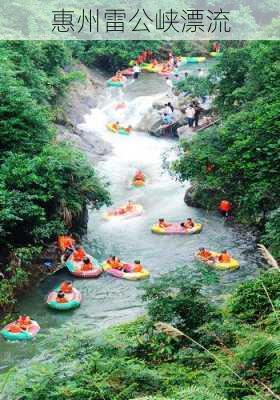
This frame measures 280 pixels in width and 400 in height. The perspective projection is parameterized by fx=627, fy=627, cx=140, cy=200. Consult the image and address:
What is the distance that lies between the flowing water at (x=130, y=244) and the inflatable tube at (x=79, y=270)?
127 mm

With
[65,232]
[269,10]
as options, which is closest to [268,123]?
[65,232]

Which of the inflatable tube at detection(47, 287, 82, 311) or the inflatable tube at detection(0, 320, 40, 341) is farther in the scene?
the inflatable tube at detection(47, 287, 82, 311)

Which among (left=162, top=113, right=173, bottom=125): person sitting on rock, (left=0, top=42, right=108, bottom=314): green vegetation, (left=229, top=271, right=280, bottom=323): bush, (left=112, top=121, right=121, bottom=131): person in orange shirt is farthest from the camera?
(left=112, top=121, right=121, bottom=131): person in orange shirt

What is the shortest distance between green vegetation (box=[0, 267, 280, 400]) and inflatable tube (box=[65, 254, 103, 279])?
539 cm

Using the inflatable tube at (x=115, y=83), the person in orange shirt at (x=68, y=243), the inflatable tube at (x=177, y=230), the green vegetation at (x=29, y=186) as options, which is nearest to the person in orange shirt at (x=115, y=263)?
the person in orange shirt at (x=68, y=243)

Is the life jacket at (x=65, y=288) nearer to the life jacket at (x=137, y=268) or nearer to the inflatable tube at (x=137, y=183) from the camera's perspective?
the life jacket at (x=137, y=268)

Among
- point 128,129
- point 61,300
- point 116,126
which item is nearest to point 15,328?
point 61,300

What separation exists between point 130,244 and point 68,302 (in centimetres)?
342

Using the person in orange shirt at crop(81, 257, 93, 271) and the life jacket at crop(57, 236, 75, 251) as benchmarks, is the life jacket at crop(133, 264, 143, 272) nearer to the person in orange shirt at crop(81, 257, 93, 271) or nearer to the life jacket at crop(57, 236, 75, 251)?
the person in orange shirt at crop(81, 257, 93, 271)

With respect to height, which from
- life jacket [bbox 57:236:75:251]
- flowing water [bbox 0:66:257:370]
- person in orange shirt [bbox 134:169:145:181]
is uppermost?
life jacket [bbox 57:236:75:251]

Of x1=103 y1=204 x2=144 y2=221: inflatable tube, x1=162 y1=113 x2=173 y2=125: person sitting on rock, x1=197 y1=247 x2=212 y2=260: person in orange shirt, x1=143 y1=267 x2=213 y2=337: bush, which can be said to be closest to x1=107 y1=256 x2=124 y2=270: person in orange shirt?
x1=197 y1=247 x2=212 y2=260: person in orange shirt

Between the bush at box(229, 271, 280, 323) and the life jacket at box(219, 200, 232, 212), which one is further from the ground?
the bush at box(229, 271, 280, 323)

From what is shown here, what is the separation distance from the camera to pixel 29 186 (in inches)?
507

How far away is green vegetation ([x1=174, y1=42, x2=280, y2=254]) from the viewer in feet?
38.1
